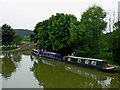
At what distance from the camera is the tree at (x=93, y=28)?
2256 cm

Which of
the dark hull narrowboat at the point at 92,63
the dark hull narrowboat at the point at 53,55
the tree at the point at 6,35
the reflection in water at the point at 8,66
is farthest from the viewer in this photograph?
the tree at the point at 6,35

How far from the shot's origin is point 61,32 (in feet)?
89.0

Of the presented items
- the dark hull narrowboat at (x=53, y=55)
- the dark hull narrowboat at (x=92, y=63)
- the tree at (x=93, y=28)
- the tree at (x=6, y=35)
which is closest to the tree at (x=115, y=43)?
the dark hull narrowboat at (x=92, y=63)

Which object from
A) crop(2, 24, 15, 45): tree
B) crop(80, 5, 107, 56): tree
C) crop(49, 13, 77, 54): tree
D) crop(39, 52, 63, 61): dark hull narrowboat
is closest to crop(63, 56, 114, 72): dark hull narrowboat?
crop(80, 5, 107, 56): tree

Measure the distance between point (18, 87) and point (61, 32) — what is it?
16074mm

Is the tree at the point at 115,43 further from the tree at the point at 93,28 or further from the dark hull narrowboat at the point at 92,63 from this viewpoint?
the tree at the point at 93,28

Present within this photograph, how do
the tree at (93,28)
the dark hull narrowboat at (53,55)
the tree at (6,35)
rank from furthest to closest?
1. the tree at (6,35)
2. the dark hull narrowboat at (53,55)
3. the tree at (93,28)

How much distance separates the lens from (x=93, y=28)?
2272 cm

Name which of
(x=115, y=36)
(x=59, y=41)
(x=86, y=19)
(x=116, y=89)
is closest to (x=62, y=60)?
(x=59, y=41)

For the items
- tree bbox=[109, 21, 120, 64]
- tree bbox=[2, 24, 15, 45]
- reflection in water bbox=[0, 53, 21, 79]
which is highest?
tree bbox=[2, 24, 15, 45]

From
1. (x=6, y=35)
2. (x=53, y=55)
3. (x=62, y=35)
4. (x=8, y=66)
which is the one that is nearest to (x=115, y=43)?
(x=62, y=35)

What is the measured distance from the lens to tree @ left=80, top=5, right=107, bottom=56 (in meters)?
22.6

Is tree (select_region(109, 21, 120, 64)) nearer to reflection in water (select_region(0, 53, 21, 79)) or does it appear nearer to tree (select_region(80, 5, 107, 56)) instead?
tree (select_region(80, 5, 107, 56))

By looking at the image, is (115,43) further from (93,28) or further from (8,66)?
(8,66)
